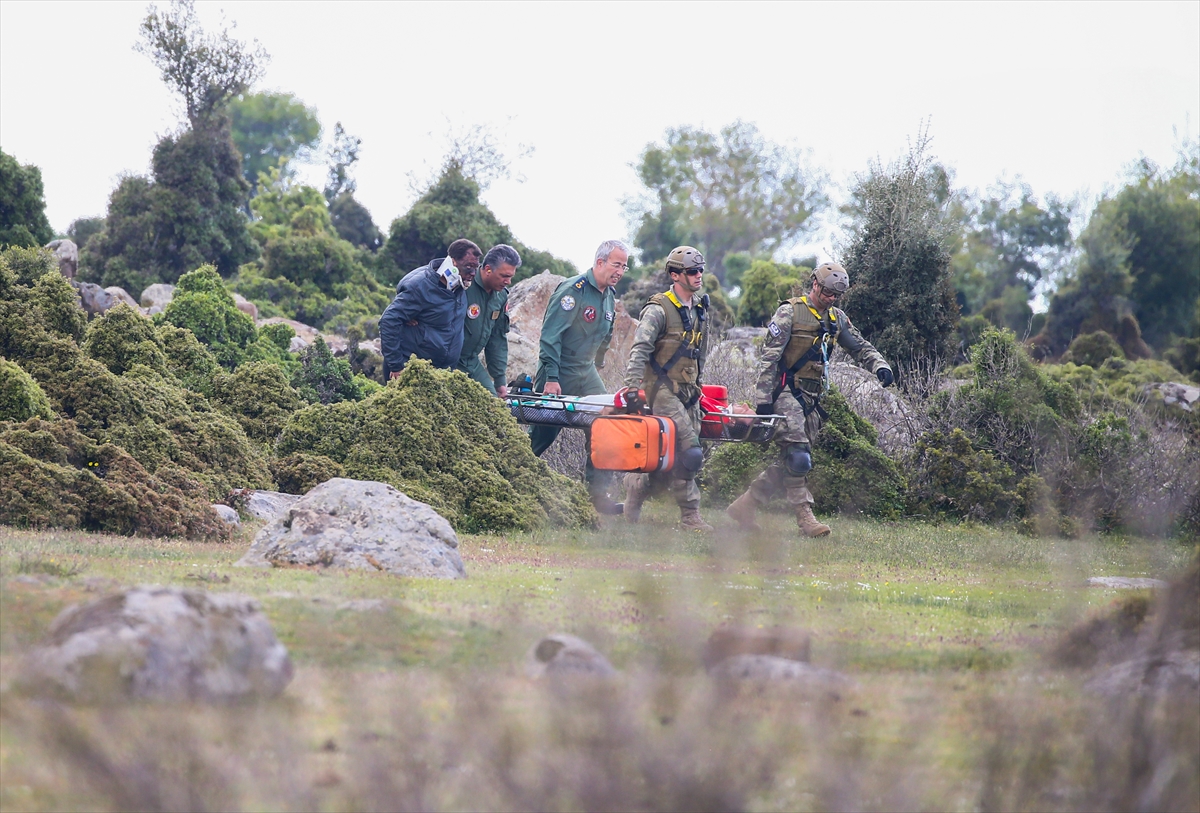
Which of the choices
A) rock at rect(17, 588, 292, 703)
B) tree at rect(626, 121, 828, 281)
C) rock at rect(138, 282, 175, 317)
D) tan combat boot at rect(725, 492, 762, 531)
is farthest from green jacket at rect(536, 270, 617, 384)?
tree at rect(626, 121, 828, 281)

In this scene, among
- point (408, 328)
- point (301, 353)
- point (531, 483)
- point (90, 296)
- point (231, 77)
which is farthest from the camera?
point (231, 77)

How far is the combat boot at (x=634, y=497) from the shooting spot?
1104cm

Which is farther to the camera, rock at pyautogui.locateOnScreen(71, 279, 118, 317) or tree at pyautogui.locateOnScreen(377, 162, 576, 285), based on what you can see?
tree at pyautogui.locateOnScreen(377, 162, 576, 285)

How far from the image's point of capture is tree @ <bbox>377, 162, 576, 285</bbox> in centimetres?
2909

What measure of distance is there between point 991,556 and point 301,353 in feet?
34.8

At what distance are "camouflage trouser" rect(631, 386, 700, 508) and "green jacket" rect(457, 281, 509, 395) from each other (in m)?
2.16

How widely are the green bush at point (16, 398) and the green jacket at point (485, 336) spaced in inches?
152

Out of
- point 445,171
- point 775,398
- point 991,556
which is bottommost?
point 991,556

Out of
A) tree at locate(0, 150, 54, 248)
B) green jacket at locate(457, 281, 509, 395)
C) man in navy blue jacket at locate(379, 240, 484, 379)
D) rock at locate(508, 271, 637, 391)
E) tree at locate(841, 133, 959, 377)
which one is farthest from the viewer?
tree at locate(0, 150, 54, 248)

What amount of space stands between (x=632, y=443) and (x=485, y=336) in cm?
262

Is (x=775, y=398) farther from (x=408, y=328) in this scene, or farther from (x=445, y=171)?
(x=445, y=171)

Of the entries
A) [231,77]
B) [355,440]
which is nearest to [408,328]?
[355,440]

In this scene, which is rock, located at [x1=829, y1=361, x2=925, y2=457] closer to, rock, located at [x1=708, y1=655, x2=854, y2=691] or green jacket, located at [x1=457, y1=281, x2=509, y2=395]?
green jacket, located at [x1=457, y1=281, x2=509, y2=395]

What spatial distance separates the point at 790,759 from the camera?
3.05 meters
